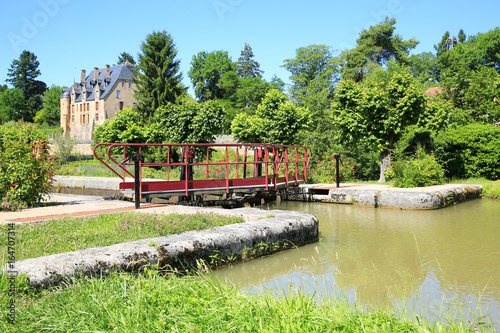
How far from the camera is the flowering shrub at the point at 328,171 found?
19469mm

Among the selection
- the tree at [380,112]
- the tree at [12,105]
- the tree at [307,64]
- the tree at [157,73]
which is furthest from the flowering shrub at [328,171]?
the tree at [12,105]

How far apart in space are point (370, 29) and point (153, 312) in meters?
45.9

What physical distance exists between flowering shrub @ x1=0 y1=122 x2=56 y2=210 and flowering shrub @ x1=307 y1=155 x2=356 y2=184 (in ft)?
39.7

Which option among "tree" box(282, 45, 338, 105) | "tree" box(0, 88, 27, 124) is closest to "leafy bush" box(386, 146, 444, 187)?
"tree" box(282, 45, 338, 105)

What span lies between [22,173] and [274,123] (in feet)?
40.8

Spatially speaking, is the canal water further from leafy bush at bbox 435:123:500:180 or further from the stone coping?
leafy bush at bbox 435:123:500:180

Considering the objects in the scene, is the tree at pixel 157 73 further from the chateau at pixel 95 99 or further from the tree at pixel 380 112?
the chateau at pixel 95 99

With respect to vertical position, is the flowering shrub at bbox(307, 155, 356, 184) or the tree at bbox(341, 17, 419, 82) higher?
the tree at bbox(341, 17, 419, 82)

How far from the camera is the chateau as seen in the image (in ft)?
208

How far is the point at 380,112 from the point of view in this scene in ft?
58.7

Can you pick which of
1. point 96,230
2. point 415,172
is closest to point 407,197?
point 415,172

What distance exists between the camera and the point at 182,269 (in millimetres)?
5602

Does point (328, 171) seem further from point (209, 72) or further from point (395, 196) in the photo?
point (209, 72)

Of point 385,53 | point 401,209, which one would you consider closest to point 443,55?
point 385,53
